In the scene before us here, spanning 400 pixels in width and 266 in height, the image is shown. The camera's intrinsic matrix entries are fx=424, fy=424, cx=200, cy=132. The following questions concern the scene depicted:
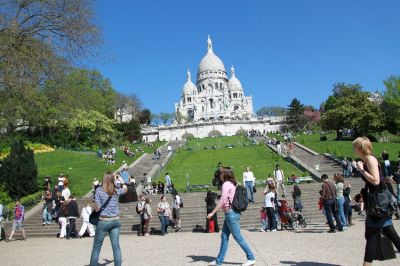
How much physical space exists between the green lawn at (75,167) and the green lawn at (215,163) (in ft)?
15.4

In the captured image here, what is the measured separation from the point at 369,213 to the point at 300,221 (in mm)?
7323

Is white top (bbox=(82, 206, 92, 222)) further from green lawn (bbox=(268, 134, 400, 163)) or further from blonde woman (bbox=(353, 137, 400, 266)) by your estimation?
green lawn (bbox=(268, 134, 400, 163))

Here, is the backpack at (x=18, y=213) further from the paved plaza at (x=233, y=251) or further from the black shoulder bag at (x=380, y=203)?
the black shoulder bag at (x=380, y=203)

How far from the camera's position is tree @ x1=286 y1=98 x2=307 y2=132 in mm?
89875

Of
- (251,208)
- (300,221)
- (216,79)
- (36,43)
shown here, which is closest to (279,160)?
(251,208)

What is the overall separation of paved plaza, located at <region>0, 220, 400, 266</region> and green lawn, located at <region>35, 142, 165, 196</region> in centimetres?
1247

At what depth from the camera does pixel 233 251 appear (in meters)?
8.81

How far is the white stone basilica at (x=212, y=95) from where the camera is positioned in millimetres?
133875

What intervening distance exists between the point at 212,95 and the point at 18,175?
118236mm

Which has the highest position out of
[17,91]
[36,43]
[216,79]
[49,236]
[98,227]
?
[216,79]

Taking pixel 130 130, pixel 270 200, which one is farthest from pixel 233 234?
pixel 130 130

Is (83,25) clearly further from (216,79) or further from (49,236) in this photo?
(216,79)

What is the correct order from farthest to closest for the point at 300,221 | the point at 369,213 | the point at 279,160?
1. the point at 279,160
2. the point at 300,221
3. the point at 369,213

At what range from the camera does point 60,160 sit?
3644 cm
